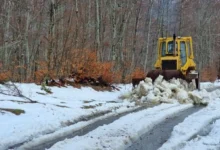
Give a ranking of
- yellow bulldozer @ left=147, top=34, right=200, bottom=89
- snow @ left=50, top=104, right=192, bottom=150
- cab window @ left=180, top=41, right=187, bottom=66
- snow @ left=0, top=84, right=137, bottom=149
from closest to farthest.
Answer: snow @ left=50, top=104, right=192, bottom=150, snow @ left=0, top=84, right=137, bottom=149, yellow bulldozer @ left=147, top=34, right=200, bottom=89, cab window @ left=180, top=41, right=187, bottom=66

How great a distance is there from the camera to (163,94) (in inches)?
514

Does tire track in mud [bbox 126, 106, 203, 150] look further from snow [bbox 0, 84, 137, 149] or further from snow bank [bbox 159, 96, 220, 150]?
snow [bbox 0, 84, 137, 149]

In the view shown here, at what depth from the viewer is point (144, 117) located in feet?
29.5

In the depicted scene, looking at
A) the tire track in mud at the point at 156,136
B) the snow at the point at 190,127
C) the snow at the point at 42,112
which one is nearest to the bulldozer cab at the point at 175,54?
the snow at the point at 42,112

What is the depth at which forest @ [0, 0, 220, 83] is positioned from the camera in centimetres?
1521

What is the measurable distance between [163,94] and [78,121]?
17.5 feet

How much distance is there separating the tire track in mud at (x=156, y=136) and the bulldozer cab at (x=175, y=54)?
773 centimetres

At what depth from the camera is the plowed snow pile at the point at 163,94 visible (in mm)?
12711

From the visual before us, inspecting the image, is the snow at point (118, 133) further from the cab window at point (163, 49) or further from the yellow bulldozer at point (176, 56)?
the cab window at point (163, 49)

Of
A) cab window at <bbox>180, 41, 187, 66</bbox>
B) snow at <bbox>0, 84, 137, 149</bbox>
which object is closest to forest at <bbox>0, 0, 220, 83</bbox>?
snow at <bbox>0, 84, 137, 149</bbox>

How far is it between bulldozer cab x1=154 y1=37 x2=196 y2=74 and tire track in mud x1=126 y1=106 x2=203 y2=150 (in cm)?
773

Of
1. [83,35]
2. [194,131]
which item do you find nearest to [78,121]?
[194,131]

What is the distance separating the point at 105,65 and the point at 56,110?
23.7 ft

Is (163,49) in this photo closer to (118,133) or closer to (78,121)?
(78,121)
